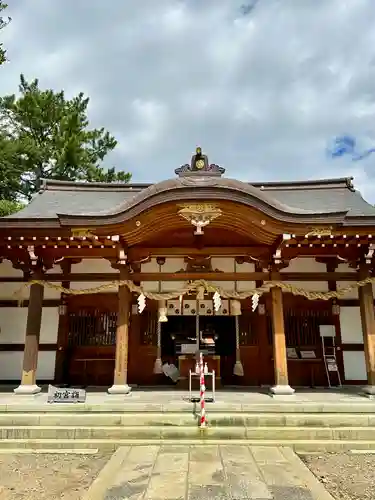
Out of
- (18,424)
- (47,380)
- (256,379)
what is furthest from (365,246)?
(47,380)

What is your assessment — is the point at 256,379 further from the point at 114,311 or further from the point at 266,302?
the point at 114,311

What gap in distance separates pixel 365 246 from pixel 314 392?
3465 mm

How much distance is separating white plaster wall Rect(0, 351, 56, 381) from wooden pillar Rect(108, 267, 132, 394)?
7.92 feet

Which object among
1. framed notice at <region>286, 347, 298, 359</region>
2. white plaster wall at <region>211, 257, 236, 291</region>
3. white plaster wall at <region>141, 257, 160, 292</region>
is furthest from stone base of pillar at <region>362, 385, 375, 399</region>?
white plaster wall at <region>141, 257, 160, 292</region>

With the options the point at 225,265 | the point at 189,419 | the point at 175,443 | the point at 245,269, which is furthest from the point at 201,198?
the point at 175,443

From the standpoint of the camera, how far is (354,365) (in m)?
9.06

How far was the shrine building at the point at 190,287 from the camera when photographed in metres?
7.38

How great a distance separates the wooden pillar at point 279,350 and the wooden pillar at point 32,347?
5113mm

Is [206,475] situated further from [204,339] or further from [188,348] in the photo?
[204,339]

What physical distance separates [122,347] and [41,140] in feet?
60.6

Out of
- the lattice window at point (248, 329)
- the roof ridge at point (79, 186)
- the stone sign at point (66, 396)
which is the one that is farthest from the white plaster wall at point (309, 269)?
the stone sign at point (66, 396)

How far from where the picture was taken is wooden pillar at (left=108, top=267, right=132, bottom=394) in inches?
297

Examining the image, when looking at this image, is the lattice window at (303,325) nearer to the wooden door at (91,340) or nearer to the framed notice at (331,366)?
the framed notice at (331,366)

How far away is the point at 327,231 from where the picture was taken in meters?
7.25
